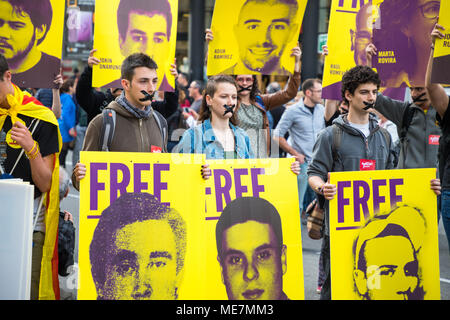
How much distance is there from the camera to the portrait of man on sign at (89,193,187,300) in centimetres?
393

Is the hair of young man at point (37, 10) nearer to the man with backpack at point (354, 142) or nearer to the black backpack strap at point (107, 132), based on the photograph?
the black backpack strap at point (107, 132)

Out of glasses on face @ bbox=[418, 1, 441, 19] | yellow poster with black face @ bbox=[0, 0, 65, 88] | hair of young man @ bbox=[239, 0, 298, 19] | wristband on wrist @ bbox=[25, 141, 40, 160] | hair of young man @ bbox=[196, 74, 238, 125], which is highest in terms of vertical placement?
hair of young man @ bbox=[239, 0, 298, 19]

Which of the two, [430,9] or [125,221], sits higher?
[430,9]

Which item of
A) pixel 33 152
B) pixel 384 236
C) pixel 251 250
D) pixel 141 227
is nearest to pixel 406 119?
pixel 384 236

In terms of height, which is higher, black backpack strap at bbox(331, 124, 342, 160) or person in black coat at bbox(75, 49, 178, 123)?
person in black coat at bbox(75, 49, 178, 123)

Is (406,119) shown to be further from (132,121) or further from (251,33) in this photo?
(132,121)

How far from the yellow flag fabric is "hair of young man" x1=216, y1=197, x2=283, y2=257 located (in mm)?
1072

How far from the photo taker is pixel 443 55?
4625mm

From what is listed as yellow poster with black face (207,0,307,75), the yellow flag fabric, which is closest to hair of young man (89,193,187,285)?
the yellow flag fabric

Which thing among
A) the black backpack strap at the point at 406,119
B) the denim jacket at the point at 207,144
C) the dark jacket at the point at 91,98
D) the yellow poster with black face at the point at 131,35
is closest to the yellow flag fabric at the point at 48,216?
the denim jacket at the point at 207,144

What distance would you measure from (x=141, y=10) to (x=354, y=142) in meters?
2.30

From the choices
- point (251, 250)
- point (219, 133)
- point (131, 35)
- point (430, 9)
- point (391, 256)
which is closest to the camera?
point (251, 250)

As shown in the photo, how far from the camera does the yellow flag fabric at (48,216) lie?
4.21 meters

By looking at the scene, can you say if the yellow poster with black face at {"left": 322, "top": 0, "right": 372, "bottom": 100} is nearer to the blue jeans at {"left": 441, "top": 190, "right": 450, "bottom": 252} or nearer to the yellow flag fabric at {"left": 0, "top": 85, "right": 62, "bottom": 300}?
the blue jeans at {"left": 441, "top": 190, "right": 450, "bottom": 252}
